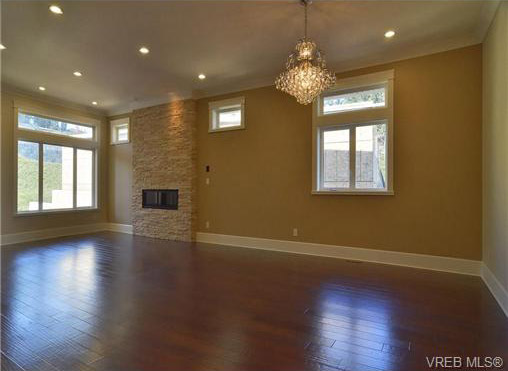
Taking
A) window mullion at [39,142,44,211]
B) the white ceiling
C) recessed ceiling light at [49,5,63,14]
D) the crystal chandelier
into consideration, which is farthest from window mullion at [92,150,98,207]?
the crystal chandelier

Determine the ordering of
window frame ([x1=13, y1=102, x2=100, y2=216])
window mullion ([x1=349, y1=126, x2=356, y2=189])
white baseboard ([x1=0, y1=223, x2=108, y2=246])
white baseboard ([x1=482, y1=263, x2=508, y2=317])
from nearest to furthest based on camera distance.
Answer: white baseboard ([x1=482, y1=263, x2=508, y2=317])
window mullion ([x1=349, y1=126, x2=356, y2=189])
white baseboard ([x1=0, y1=223, x2=108, y2=246])
window frame ([x1=13, y1=102, x2=100, y2=216])

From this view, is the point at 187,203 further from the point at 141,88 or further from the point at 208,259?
the point at 141,88

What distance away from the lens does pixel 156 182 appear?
22.1ft

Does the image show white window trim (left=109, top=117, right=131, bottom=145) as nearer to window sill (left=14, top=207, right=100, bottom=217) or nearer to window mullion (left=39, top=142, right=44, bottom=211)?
window mullion (left=39, top=142, right=44, bottom=211)

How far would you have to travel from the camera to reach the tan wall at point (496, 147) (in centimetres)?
273

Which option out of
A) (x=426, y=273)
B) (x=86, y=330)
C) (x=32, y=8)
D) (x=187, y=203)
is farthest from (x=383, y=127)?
(x=32, y=8)

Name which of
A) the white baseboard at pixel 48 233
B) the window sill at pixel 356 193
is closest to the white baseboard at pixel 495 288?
the window sill at pixel 356 193

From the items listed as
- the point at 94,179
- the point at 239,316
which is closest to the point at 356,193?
the point at 239,316

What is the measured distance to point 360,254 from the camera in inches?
178

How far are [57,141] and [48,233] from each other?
2.22 meters

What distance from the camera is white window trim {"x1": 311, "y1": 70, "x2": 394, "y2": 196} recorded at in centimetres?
429

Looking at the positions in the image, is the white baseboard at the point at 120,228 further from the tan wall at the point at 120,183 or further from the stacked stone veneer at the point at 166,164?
the stacked stone veneer at the point at 166,164

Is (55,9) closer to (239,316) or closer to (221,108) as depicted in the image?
(221,108)

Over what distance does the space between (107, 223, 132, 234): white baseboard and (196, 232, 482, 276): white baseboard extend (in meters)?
2.67
